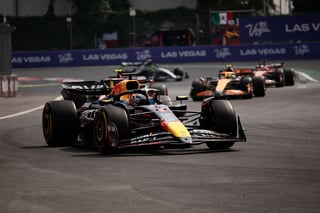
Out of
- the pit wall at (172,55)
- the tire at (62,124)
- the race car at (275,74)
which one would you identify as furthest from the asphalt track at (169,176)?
the pit wall at (172,55)

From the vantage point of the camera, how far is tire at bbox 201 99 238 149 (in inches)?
516

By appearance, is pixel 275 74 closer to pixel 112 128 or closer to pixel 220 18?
pixel 112 128

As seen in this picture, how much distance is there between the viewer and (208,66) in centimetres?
5428

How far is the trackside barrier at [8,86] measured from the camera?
1310 inches

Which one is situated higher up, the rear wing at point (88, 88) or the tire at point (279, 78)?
the rear wing at point (88, 88)

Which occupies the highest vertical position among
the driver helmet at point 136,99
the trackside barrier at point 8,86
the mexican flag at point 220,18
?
the mexican flag at point 220,18

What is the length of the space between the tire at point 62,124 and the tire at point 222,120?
216 centimetres

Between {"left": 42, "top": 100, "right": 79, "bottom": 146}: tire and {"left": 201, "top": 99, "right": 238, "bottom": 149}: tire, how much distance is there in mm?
2160

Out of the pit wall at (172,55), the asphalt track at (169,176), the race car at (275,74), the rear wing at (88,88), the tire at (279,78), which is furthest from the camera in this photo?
the pit wall at (172,55)

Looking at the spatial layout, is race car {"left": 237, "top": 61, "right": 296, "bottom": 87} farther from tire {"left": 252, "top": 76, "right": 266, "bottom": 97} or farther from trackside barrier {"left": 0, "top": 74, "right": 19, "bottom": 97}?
trackside barrier {"left": 0, "top": 74, "right": 19, "bottom": 97}

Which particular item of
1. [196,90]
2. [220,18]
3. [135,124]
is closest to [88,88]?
[135,124]

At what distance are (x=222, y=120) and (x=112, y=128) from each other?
1.74 m

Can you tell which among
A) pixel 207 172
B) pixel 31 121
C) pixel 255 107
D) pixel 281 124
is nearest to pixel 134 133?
pixel 207 172

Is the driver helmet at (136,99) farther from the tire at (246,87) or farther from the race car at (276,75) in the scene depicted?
the race car at (276,75)
